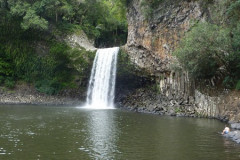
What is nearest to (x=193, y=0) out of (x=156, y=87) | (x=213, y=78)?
(x=213, y=78)

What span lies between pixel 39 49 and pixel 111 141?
94.0 feet

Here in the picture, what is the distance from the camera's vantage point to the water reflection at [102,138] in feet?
43.2

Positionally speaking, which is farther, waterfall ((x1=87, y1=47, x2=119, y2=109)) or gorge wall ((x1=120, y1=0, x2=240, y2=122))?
Answer: waterfall ((x1=87, y1=47, x2=119, y2=109))

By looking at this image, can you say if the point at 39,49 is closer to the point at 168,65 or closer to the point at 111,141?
the point at 168,65

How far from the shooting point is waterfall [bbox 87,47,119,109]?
36875 millimetres

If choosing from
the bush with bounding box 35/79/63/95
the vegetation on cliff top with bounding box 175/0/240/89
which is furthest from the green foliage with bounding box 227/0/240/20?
the bush with bounding box 35/79/63/95

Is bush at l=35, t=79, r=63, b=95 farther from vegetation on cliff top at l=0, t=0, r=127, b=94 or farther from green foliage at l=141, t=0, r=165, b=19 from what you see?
green foliage at l=141, t=0, r=165, b=19

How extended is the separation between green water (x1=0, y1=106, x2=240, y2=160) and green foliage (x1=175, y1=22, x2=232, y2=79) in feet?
17.6

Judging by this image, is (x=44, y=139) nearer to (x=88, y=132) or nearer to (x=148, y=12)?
(x=88, y=132)

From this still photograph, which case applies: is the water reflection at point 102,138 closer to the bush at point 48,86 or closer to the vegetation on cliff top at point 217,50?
the vegetation on cliff top at point 217,50

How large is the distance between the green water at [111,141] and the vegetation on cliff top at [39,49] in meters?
17.7

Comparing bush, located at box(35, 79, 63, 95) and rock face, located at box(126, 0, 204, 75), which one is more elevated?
rock face, located at box(126, 0, 204, 75)

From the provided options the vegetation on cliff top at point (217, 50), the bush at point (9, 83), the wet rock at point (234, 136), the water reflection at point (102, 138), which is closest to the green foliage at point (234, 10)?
the vegetation on cliff top at point (217, 50)

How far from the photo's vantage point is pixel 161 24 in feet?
104
